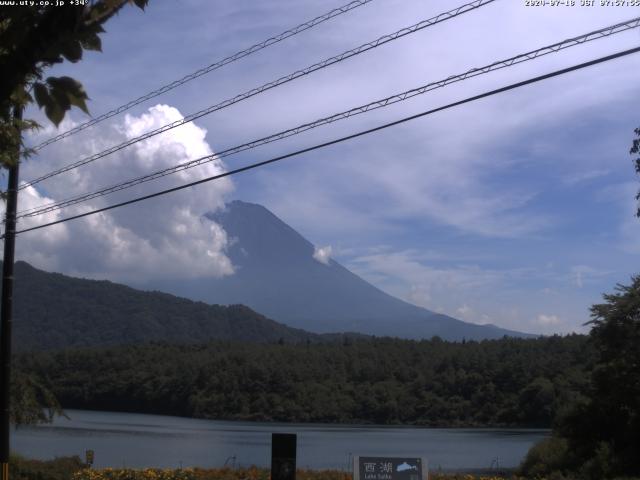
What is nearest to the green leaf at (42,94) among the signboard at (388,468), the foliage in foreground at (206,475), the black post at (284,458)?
the black post at (284,458)

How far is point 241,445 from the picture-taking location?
131ft

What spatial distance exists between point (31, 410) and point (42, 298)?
159m

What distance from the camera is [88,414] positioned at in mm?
69312

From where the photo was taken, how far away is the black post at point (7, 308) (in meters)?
15.4

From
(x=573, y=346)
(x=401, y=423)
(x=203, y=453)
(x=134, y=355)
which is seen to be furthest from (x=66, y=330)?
(x=203, y=453)

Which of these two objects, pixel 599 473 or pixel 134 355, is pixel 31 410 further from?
pixel 134 355

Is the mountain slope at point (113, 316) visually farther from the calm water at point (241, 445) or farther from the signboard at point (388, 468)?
the signboard at point (388, 468)

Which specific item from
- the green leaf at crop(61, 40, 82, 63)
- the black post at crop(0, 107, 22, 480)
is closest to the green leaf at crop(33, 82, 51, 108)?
the green leaf at crop(61, 40, 82, 63)

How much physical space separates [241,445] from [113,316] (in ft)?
457

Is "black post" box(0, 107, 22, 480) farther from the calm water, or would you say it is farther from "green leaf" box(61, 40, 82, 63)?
"green leaf" box(61, 40, 82, 63)

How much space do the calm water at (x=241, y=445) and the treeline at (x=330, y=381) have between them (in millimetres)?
4154

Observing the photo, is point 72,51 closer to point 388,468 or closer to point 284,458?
point 284,458

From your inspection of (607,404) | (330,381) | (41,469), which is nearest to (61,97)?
(41,469)

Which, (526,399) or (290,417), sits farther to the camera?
(290,417)
